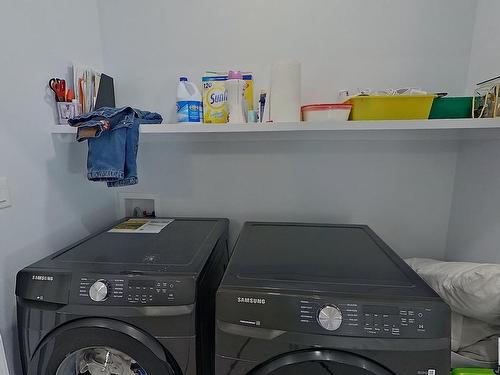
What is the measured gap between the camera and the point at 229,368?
85 centimetres

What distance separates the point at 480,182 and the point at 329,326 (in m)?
1.04

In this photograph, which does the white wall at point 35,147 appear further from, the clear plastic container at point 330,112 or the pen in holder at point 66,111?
the clear plastic container at point 330,112

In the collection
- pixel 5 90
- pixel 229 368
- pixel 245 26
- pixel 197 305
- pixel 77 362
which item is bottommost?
pixel 77 362

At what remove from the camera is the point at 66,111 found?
4.30 ft

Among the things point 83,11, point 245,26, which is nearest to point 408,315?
point 245,26

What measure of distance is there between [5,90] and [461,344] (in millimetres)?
1953

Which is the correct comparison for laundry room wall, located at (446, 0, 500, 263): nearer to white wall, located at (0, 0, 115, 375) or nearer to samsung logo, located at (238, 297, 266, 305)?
samsung logo, located at (238, 297, 266, 305)

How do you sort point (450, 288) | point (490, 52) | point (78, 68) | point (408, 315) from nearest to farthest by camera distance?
1. point (408, 315)
2. point (450, 288)
3. point (490, 52)
4. point (78, 68)

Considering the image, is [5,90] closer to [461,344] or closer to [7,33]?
[7,33]

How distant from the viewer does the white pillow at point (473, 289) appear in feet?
3.07

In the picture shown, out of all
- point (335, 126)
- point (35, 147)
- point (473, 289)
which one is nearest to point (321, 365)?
point (473, 289)

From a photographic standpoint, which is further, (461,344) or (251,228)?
(251,228)

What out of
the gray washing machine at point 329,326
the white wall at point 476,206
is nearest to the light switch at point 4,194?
the gray washing machine at point 329,326

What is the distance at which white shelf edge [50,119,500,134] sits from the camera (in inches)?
42.3
